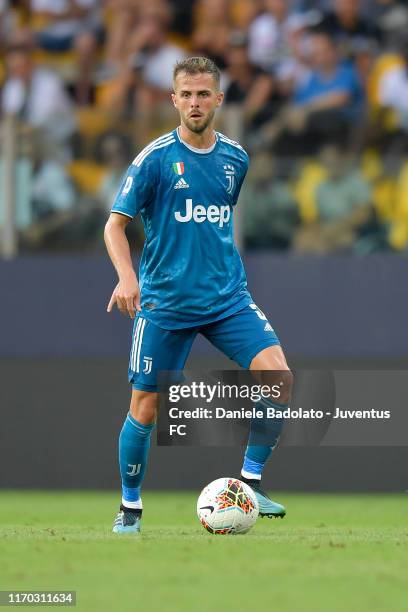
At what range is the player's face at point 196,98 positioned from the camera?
695 centimetres

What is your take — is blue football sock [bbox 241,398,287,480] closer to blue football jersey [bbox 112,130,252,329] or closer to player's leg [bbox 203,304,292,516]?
player's leg [bbox 203,304,292,516]

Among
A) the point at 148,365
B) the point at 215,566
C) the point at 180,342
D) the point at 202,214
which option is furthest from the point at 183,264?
the point at 215,566

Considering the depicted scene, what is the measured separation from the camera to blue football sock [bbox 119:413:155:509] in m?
7.09

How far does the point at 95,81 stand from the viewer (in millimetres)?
13078

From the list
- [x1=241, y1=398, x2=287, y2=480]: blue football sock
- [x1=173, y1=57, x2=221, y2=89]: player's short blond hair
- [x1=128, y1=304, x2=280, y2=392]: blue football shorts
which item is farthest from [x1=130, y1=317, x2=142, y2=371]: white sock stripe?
[x1=173, y1=57, x2=221, y2=89]: player's short blond hair

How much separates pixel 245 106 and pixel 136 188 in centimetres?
532

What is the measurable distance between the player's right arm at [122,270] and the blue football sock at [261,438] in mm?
1013

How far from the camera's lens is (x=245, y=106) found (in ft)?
39.7

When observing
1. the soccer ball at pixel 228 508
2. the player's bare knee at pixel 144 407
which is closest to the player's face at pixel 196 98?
the player's bare knee at pixel 144 407

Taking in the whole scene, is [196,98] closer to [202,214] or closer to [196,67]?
[196,67]

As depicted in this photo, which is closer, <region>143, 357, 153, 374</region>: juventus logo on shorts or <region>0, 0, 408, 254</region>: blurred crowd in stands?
<region>143, 357, 153, 374</region>: juventus logo on shorts

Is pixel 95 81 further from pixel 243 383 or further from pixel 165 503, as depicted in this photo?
pixel 243 383

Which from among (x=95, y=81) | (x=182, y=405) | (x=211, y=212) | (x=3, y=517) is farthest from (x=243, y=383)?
(x=95, y=81)

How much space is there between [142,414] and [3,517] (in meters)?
2.36
